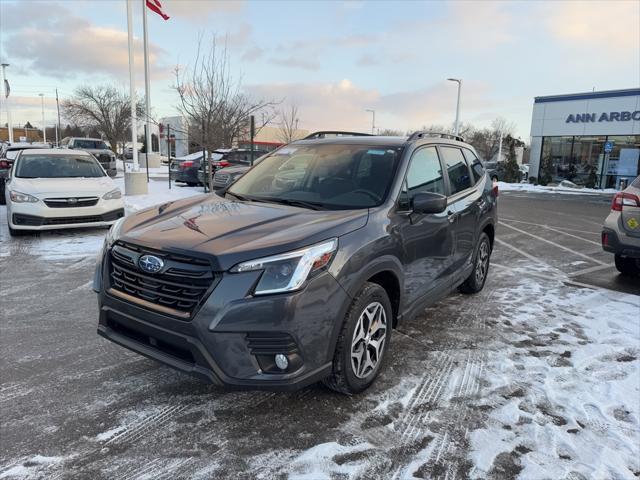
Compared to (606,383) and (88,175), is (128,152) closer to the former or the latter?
(88,175)

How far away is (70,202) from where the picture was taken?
8156 mm

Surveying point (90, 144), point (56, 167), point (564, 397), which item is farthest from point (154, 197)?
point (90, 144)

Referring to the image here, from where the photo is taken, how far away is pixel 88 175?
9.27 metres

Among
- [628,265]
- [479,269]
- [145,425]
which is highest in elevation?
[479,269]

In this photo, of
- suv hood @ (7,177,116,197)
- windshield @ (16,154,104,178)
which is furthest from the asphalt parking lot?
windshield @ (16,154,104,178)

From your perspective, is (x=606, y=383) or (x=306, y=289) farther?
(x=606, y=383)

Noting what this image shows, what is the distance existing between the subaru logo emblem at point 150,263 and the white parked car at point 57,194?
614 centimetres

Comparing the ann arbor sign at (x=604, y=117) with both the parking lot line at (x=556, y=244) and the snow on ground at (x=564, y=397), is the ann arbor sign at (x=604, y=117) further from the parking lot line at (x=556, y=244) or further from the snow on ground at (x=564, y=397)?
the snow on ground at (x=564, y=397)

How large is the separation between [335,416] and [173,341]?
1157mm

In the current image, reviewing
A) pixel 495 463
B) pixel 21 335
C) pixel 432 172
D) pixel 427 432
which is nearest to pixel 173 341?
pixel 427 432

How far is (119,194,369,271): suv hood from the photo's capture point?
2719 mm

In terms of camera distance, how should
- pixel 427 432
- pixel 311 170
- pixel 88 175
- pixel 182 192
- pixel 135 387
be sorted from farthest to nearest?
pixel 182 192 → pixel 88 175 → pixel 311 170 → pixel 135 387 → pixel 427 432

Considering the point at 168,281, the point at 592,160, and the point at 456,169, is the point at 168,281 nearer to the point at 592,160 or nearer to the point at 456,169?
the point at 456,169

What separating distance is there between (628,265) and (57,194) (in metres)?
9.07
